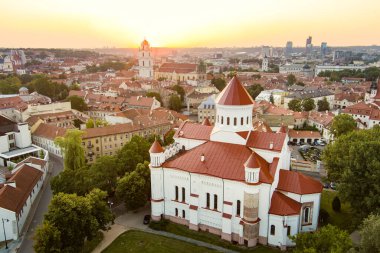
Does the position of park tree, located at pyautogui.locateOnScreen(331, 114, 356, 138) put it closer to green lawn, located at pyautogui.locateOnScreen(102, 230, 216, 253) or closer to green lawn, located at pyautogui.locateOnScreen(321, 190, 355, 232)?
green lawn, located at pyautogui.locateOnScreen(321, 190, 355, 232)

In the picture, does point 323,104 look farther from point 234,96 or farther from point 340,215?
point 234,96

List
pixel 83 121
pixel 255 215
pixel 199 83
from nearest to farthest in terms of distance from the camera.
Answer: pixel 255 215
pixel 83 121
pixel 199 83

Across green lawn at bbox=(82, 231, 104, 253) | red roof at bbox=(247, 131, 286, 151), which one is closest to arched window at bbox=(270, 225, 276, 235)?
red roof at bbox=(247, 131, 286, 151)

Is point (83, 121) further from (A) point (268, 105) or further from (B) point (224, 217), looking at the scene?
(B) point (224, 217)

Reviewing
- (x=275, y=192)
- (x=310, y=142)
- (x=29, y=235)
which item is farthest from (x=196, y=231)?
(x=310, y=142)

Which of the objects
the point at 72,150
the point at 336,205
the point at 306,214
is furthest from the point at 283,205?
the point at 72,150

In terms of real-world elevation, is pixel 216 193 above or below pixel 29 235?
above
